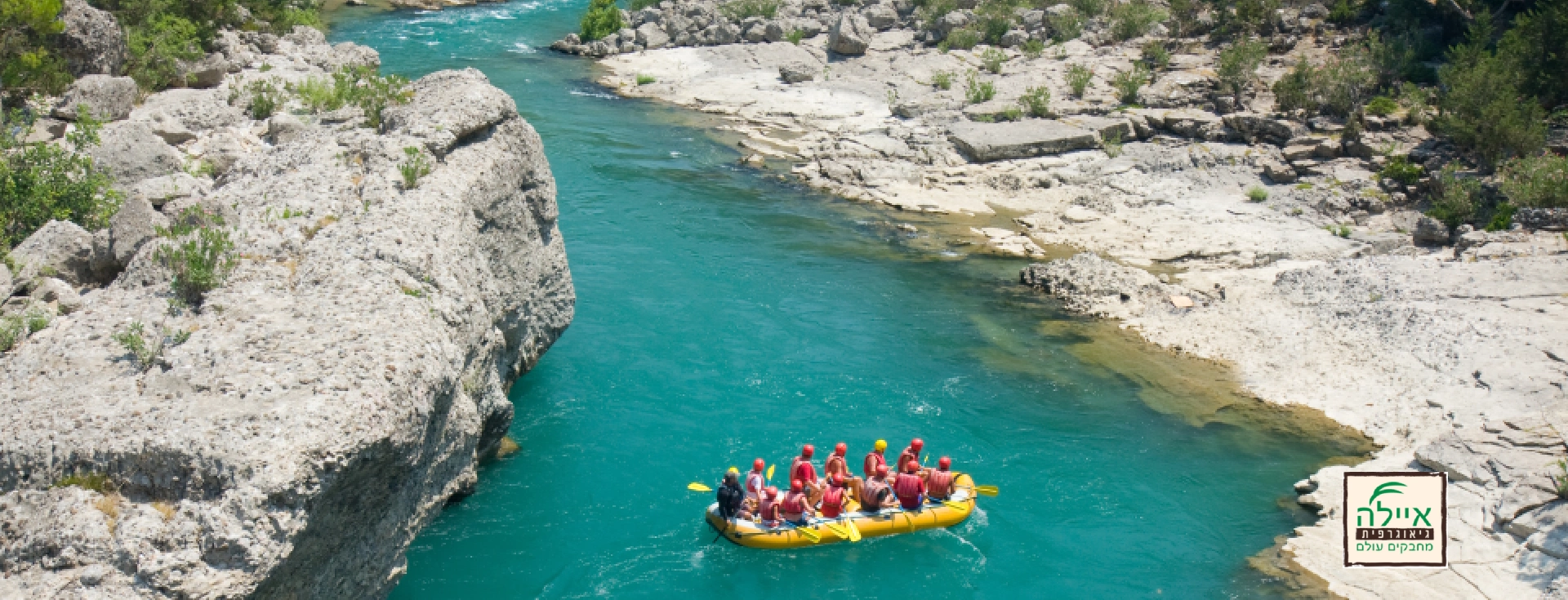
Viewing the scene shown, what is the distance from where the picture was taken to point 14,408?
33.1 ft

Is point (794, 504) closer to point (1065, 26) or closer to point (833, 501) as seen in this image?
point (833, 501)

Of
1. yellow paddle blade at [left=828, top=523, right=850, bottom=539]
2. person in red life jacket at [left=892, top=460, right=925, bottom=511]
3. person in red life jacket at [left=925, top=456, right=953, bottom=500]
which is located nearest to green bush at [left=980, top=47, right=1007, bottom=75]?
person in red life jacket at [left=925, top=456, right=953, bottom=500]

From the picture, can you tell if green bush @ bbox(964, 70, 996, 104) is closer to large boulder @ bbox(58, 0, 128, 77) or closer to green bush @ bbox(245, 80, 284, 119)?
green bush @ bbox(245, 80, 284, 119)

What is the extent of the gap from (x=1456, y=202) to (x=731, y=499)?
1922cm

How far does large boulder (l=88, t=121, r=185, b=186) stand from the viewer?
17031 millimetres

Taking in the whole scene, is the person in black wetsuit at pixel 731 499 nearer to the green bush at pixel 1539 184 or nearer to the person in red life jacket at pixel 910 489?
the person in red life jacket at pixel 910 489

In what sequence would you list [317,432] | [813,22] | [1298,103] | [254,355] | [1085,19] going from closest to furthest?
[317,432]
[254,355]
[1298,103]
[1085,19]
[813,22]

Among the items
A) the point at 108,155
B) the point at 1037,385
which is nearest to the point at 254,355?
the point at 108,155

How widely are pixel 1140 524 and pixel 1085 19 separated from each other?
1240 inches

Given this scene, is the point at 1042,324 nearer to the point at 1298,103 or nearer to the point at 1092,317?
the point at 1092,317

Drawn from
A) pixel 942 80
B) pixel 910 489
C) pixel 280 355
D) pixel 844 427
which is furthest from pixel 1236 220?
pixel 280 355

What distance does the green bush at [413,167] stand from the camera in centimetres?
1451

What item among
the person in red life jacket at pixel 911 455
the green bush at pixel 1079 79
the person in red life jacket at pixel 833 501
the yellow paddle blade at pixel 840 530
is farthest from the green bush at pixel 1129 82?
the yellow paddle blade at pixel 840 530

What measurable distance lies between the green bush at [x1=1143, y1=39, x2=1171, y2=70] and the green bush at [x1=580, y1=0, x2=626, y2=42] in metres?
24.7
